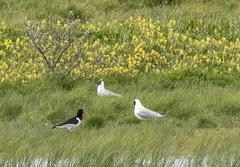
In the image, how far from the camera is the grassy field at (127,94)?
22.0 ft

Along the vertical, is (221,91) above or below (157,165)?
below

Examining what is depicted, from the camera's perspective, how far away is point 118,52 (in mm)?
12930

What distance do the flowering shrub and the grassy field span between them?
31 mm

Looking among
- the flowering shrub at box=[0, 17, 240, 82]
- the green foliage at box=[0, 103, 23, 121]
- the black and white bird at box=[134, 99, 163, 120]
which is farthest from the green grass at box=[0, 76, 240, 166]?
the flowering shrub at box=[0, 17, 240, 82]

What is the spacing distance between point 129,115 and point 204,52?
4778mm

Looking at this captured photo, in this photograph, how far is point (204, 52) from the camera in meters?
13.4

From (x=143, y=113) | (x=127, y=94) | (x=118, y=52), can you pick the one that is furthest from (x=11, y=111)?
(x=118, y=52)

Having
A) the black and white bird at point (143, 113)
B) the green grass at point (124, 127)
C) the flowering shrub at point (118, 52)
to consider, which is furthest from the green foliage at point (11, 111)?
the black and white bird at point (143, 113)

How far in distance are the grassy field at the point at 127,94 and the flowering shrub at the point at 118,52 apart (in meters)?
0.03

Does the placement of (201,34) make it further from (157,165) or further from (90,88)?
(157,165)

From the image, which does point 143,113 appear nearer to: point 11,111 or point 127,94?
point 127,94

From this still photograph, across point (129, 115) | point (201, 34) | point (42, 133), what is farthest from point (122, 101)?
point (201, 34)

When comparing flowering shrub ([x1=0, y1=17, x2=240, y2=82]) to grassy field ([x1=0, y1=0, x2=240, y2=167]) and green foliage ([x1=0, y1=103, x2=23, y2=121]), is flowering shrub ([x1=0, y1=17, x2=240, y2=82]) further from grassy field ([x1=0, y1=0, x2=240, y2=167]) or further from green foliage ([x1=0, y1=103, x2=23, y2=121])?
green foliage ([x1=0, y1=103, x2=23, y2=121])

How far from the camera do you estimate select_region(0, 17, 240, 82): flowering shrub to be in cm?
1129
